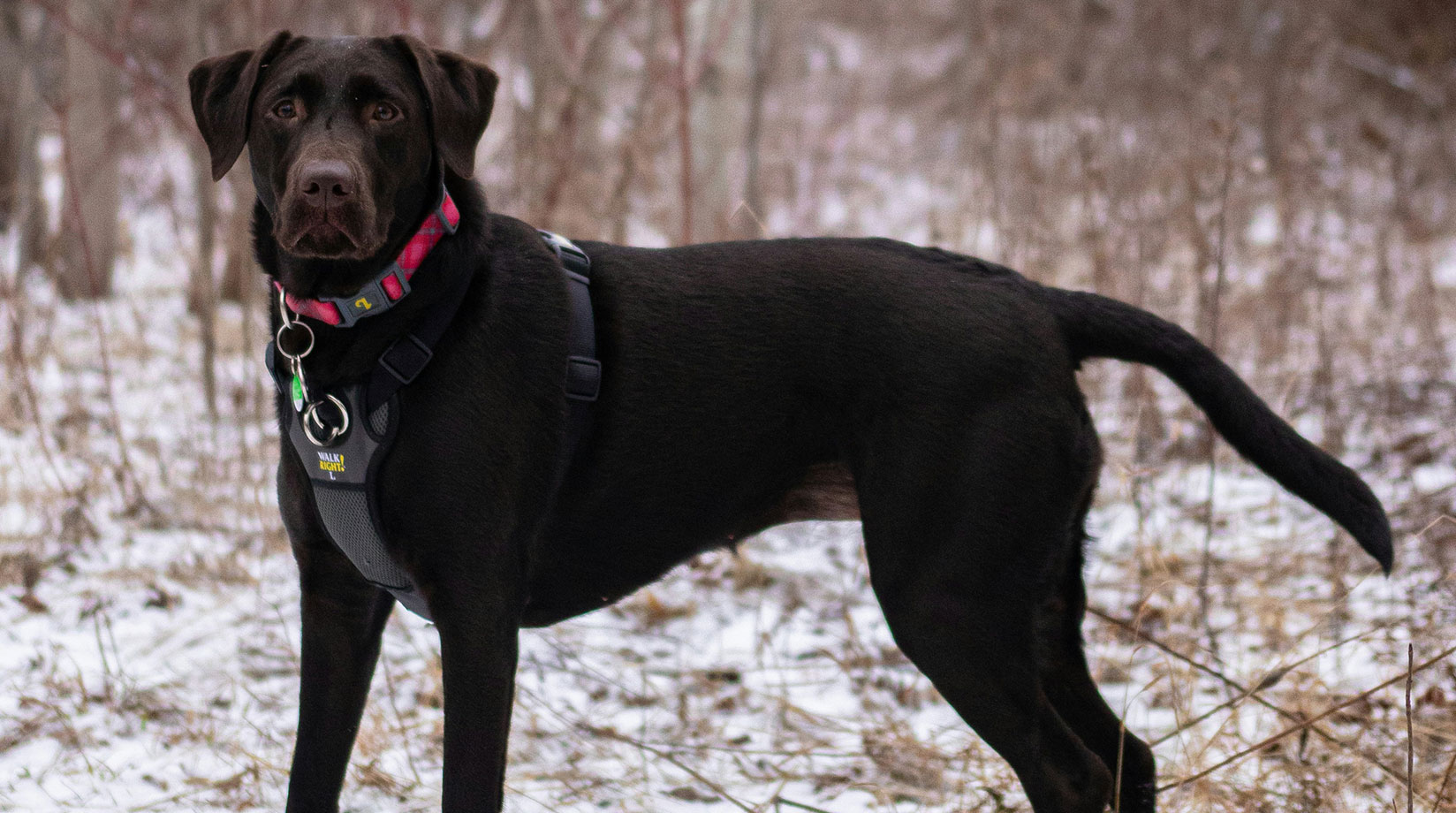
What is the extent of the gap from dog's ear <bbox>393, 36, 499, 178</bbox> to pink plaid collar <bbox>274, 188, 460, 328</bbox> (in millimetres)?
121

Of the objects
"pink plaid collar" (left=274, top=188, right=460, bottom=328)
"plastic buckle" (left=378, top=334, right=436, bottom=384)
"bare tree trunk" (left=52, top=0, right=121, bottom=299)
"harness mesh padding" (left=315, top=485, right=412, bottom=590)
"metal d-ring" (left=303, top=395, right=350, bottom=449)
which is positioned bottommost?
"harness mesh padding" (left=315, top=485, right=412, bottom=590)

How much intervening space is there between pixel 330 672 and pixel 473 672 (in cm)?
44

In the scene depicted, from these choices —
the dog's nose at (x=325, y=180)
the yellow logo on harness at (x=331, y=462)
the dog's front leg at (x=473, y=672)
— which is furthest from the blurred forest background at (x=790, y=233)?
the dog's nose at (x=325, y=180)

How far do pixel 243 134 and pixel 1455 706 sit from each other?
10.1 ft

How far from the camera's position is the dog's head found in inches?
82.3

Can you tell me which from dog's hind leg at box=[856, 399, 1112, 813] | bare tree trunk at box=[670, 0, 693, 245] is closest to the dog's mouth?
dog's hind leg at box=[856, 399, 1112, 813]

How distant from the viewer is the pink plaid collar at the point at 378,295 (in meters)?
2.21

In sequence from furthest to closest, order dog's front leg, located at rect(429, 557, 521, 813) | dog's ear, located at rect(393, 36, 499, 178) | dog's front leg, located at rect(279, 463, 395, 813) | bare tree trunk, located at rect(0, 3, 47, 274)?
bare tree trunk, located at rect(0, 3, 47, 274), dog's front leg, located at rect(279, 463, 395, 813), dog's ear, located at rect(393, 36, 499, 178), dog's front leg, located at rect(429, 557, 521, 813)

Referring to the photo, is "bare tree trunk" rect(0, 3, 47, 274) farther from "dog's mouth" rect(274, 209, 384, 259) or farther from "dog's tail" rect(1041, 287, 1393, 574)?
"dog's tail" rect(1041, 287, 1393, 574)

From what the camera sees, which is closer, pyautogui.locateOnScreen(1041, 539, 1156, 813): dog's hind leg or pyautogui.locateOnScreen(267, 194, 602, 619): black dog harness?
pyautogui.locateOnScreen(267, 194, 602, 619): black dog harness

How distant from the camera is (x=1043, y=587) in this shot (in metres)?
2.42

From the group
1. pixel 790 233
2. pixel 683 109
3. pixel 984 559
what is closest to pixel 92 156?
pixel 790 233

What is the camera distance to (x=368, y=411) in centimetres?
214

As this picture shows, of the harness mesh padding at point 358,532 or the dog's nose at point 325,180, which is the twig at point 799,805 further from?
the dog's nose at point 325,180
